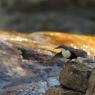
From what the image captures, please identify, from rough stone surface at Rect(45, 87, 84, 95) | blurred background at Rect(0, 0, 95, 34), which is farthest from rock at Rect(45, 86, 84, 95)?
blurred background at Rect(0, 0, 95, 34)

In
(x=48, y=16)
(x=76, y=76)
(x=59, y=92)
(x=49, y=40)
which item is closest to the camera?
(x=76, y=76)

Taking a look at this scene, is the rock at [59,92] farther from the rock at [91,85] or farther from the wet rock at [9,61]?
the wet rock at [9,61]

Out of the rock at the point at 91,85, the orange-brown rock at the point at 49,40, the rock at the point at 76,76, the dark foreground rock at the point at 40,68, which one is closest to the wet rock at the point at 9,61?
the dark foreground rock at the point at 40,68

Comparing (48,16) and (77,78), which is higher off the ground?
(48,16)

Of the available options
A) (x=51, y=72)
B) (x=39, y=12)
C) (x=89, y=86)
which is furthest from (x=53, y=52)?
(x=39, y=12)

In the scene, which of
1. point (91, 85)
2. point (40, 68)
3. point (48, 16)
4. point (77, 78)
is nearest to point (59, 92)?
point (77, 78)

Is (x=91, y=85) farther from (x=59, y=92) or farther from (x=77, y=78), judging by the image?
(x=59, y=92)

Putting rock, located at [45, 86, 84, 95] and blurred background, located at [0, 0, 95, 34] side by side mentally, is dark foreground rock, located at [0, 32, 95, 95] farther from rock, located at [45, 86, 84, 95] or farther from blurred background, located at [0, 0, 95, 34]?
A: blurred background, located at [0, 0, 95, 34]
